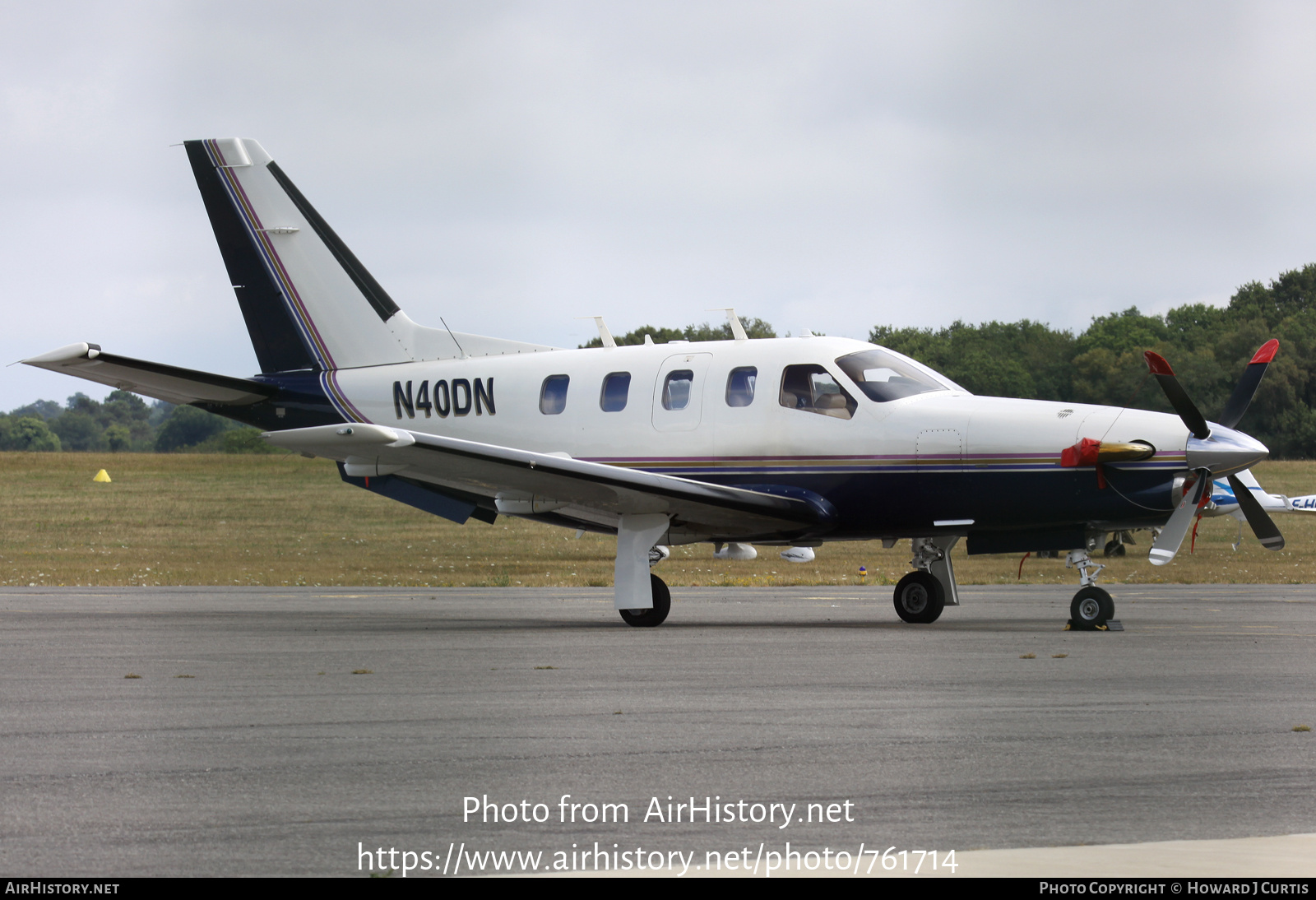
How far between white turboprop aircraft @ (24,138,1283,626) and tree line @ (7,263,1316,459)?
2.75 metres

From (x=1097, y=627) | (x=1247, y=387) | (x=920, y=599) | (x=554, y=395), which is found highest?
(x=1247, y=387)


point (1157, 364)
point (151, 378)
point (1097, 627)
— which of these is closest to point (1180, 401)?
point (1157, 364)

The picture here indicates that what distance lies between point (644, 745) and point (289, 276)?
14.4 m

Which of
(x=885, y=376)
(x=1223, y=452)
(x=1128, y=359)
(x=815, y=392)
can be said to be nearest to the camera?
(x=1223, y=452)

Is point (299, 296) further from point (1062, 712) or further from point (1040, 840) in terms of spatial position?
point (1040, 840)

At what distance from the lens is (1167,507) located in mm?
15078

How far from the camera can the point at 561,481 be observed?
16.1 m

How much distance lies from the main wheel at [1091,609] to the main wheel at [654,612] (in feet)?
14.7

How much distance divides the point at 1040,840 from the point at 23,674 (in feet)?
28.3

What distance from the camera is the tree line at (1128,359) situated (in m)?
35.4

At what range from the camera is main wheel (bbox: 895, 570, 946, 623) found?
16953mm

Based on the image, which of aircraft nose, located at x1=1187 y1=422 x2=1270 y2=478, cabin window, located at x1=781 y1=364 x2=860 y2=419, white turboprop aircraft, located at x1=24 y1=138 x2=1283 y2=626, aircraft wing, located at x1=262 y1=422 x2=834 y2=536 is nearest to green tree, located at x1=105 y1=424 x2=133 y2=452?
white turboprop aircraft, located at x1=24 y1=138 x2=1283 y2=626

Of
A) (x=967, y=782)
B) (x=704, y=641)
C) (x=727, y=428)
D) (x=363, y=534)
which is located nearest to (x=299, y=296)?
(x=727, y=428)

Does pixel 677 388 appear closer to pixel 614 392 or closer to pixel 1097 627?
pixel 614 392
